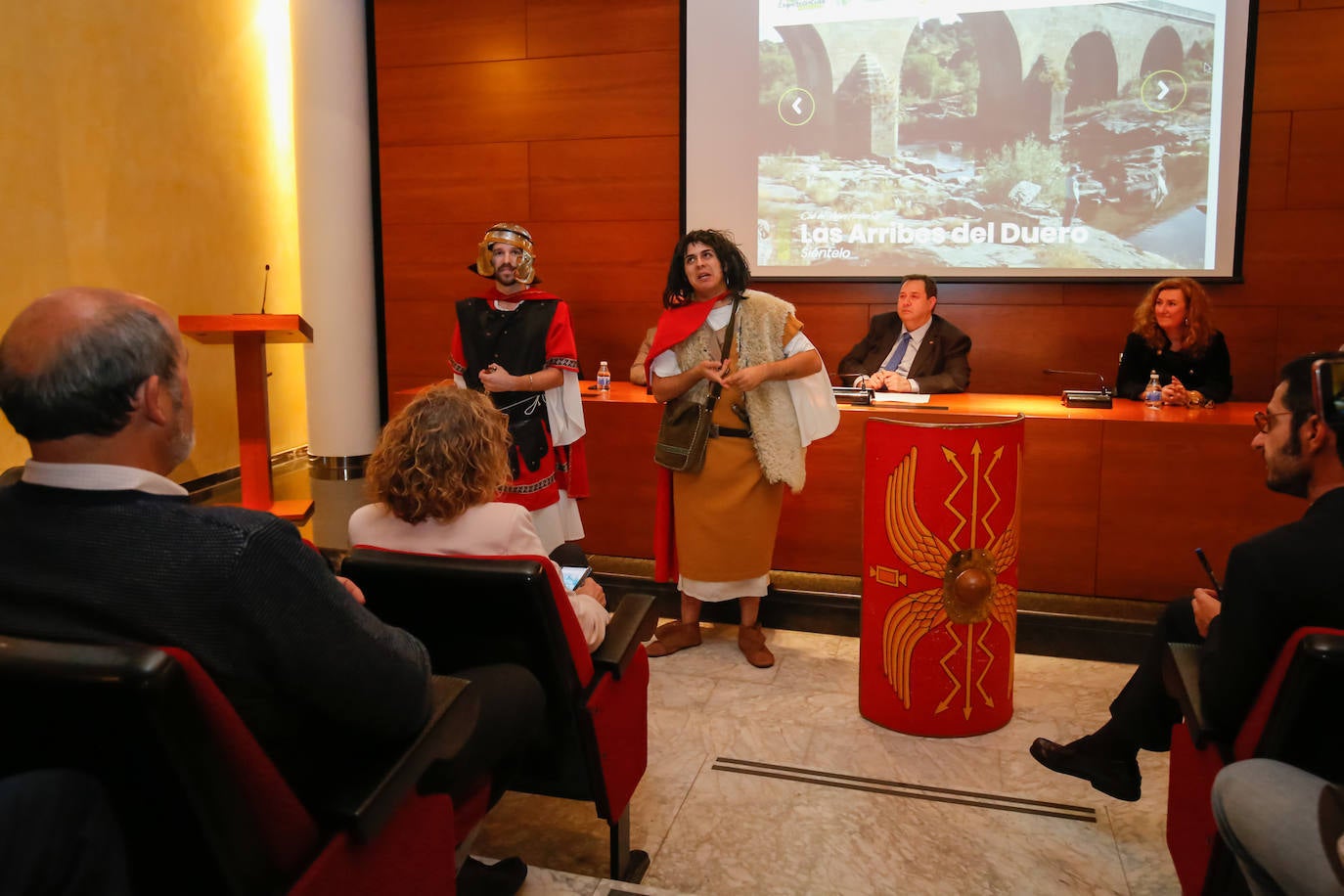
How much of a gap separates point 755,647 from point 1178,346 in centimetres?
260

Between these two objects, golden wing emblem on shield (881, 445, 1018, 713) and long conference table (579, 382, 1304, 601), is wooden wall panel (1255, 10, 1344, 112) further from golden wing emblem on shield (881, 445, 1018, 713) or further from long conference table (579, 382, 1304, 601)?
golden wing emblem on shield (881, 445, 1018, 713)

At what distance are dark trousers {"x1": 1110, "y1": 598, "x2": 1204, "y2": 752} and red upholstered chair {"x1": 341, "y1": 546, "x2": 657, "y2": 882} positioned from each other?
1.17 m

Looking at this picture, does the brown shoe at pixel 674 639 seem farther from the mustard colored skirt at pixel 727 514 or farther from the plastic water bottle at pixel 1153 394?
the plastic water bottle at pixel 1153 394

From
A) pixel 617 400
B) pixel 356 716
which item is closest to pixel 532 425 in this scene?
pixel 617 400

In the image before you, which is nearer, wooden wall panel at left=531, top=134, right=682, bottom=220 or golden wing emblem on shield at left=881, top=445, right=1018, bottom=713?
golden wing emblem on shield at left=881, top=445, right=1018, bottom=713

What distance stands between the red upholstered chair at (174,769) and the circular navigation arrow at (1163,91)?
205 inches

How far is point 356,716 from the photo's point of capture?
45.1 inches

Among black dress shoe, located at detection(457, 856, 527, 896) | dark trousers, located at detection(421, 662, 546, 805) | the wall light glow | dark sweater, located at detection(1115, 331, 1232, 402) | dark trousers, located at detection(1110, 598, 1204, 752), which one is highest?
the wall light glow

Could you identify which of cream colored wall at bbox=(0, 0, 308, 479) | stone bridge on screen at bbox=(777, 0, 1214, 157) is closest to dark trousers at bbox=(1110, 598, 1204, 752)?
stone bridge on screen at bbox=(777, 0, 1214, 157)

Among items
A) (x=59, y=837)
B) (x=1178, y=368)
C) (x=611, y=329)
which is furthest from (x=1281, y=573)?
(x=611, y=329)

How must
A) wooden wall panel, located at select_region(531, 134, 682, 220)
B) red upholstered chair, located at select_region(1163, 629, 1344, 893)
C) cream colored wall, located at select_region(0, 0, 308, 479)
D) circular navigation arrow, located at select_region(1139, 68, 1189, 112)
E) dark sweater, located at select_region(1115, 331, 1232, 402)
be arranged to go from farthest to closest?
wooden wall panel, located at select_region(531, 134, 682, 220) < circular navigation arrow, located at select_region(1139, 68, 1189, 112) < cream colored wall, located at select_region(0, 0, 308, 479) < dark sweater, located at select_region(1115, 331, 1232, 402) < red upholstered chair, located at select_region(1163, 629, 1344, 893)

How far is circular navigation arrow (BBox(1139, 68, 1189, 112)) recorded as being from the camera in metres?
4.82

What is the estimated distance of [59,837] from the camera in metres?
0.86

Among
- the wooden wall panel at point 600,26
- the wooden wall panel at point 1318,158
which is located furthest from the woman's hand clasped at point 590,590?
the wooden wall panel at point 1318,158
